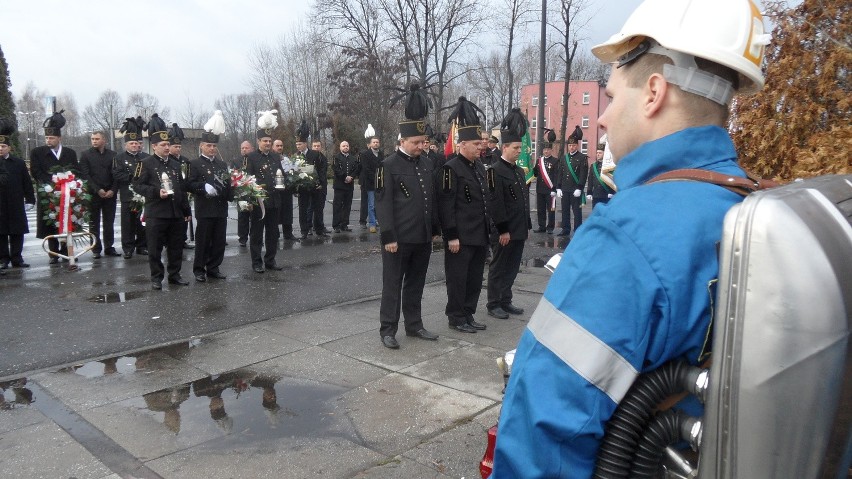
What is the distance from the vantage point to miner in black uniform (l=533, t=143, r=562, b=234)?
15.7 metres

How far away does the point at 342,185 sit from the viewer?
1551 centimetres

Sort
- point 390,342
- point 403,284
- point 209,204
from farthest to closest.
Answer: point 209,204 → point 403,284 → point 390,342

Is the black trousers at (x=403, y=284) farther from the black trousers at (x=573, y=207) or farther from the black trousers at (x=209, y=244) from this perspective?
the black trousers at (x=573, y=207)

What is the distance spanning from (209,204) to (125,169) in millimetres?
3209

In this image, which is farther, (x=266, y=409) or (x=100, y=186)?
(x=100, y=186)

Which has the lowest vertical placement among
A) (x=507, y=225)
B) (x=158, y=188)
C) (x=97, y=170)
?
(x=507, y=225)

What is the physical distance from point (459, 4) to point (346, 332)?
954 inches

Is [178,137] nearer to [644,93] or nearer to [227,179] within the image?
[227,179]

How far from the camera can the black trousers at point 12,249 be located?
34.6ft

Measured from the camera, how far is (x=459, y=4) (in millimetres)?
28422

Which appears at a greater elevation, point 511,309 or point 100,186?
point 100,186

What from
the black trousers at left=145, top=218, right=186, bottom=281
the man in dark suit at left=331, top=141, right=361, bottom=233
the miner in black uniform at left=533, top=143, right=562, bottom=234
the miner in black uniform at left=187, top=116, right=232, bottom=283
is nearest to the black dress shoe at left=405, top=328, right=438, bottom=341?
the miner in black uniform at left=187, top=116, right=232, bottom=283

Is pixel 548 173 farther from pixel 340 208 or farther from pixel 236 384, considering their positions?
pixel 236 384

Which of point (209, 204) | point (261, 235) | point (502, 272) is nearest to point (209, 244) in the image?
point (209, 204)
